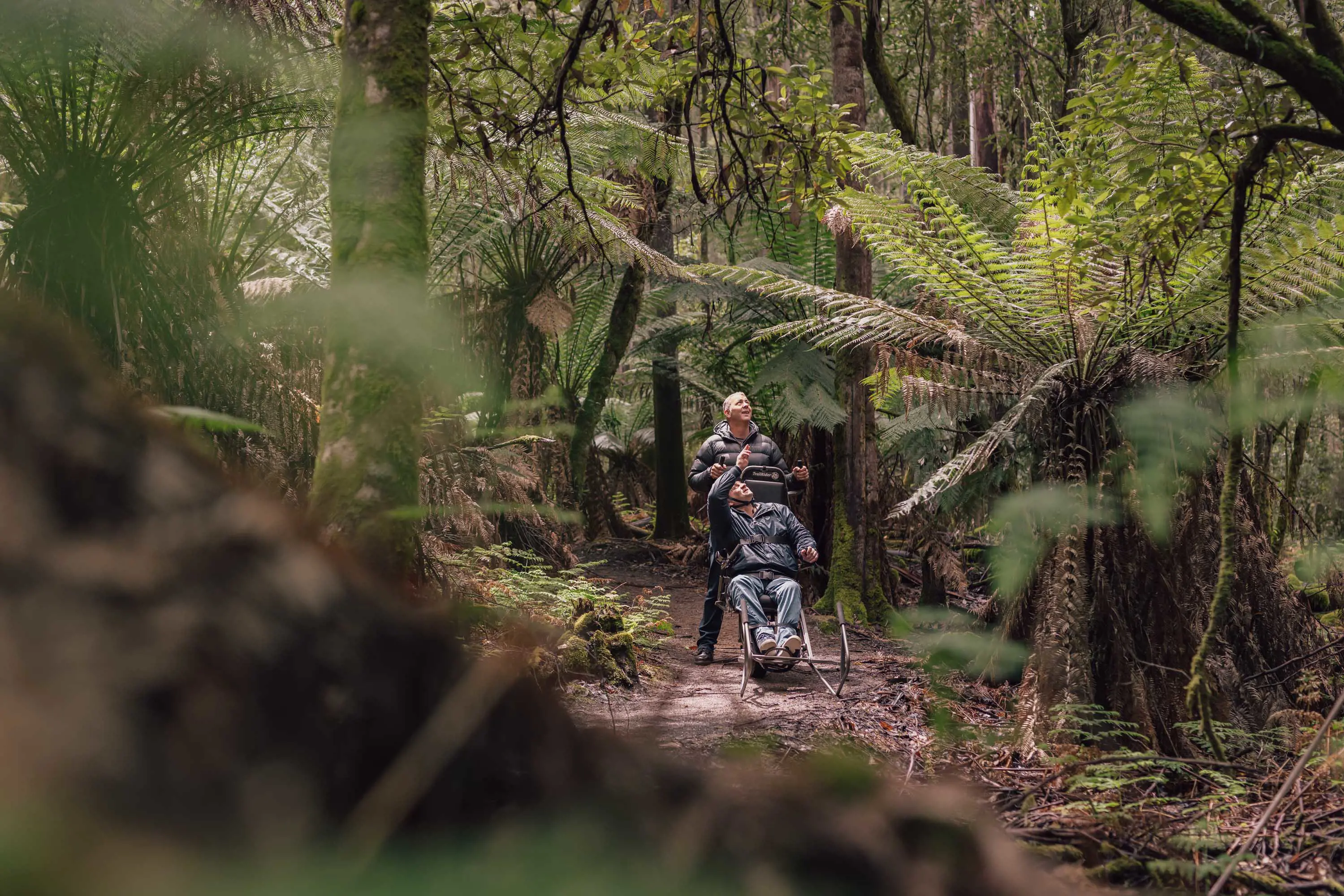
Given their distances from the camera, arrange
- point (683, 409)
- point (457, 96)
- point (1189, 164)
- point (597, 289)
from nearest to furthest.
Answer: point (1189, 164), point (457, 96), point (597, 289), point (683, 409)

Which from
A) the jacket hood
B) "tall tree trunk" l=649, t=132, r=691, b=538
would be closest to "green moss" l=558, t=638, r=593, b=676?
the jacket hood

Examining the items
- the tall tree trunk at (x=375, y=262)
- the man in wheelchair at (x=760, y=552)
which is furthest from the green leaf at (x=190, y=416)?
the man in wheelchair at (x=760, y=552)

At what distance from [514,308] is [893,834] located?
930 cm

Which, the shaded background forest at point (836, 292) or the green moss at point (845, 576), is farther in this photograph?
the green moss at point (845, 576)

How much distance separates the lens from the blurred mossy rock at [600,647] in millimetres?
5234

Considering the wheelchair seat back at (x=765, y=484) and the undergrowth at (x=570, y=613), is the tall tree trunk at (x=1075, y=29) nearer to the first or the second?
the wheelchair seat back at (x=765, y=484)

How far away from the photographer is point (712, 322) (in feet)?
34.7

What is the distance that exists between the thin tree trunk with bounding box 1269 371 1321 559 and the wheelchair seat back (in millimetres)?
3088

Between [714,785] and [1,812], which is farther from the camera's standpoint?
[714,785]

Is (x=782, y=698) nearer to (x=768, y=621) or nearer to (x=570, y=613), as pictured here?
(x=768, y=621)

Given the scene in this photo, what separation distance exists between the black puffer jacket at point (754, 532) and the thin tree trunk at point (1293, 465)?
113 inches

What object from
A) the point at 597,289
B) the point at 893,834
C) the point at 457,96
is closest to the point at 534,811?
the point at 893,834

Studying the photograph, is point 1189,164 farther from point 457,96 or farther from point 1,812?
point 1,812

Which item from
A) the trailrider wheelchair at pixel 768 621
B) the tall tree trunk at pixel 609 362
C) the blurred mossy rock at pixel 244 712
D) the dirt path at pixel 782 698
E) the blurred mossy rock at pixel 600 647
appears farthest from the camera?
the tall tree trunk at pixel 609 362
